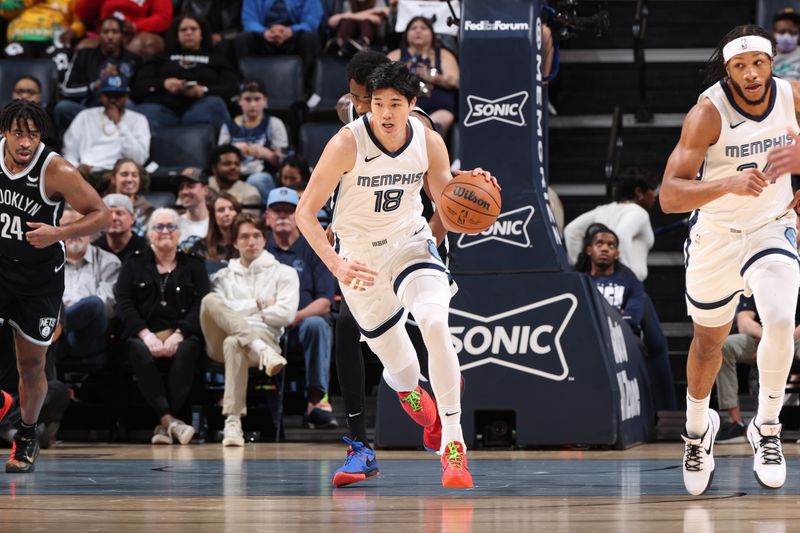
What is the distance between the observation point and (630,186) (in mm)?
9516

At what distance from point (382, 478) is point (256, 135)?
5647mm

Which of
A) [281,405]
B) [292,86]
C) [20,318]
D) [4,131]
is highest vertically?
[292,86]

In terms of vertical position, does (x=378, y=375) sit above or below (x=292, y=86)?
below

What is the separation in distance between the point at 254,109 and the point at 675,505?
7043 mm

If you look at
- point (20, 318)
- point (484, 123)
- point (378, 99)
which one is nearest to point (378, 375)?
point (484, 123)

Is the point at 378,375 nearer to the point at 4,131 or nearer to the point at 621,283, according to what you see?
the point at 621,283

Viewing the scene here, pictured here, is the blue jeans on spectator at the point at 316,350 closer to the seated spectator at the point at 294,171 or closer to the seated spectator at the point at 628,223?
the seated spectator at the point at 294,171

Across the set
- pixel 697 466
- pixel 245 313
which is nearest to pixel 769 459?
pixel 697 466

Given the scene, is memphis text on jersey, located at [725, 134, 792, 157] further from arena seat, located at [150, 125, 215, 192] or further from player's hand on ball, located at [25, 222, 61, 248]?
arena seat, located at [150, 125, 215, 192]

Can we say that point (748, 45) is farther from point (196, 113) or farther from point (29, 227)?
point (196, 113)

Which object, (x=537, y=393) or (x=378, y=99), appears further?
(x=537, y=393)

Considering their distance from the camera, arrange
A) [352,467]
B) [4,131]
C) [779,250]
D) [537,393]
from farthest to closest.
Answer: [537,393] → [4,131] → [352,467] → [779,250]

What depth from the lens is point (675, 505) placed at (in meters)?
4.47

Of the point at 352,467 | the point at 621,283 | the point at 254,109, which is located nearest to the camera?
the point at 352,467
